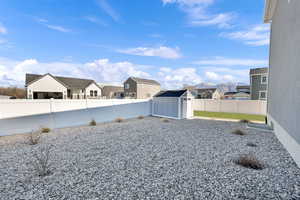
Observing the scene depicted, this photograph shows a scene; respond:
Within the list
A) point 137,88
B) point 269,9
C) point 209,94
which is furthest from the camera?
point 209,94

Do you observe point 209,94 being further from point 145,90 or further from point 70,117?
point 70,117

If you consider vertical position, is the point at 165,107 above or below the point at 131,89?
below

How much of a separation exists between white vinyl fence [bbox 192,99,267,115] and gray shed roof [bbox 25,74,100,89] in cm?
1683

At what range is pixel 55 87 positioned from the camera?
59.2 feet

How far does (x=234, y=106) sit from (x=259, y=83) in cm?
492

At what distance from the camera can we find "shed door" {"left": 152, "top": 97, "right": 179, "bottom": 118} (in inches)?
404

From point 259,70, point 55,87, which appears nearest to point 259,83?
point 259,70

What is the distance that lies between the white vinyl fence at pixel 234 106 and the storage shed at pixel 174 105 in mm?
1587

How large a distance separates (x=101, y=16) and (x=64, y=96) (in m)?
14.1

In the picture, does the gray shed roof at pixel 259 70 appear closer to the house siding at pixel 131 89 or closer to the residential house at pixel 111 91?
the house siding at pixel 131 89

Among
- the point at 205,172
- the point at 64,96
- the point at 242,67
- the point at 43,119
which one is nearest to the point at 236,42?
the point at 242,67

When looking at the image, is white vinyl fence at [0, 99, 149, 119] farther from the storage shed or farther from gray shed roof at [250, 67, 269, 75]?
gray shed roof at [250, 67, 269, 75]

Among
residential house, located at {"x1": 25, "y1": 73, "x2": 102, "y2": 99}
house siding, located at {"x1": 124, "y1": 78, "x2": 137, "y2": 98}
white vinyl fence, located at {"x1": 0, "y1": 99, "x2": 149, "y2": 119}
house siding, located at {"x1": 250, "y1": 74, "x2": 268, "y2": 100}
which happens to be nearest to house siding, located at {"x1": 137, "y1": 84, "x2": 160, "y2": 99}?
house siding, located at {"x1": 124, "y1": 78, "x2": 137, "y2": 98}

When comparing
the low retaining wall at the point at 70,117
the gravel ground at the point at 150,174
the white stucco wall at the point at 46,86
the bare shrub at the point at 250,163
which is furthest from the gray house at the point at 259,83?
the white stucco wall at the point at 46,86
